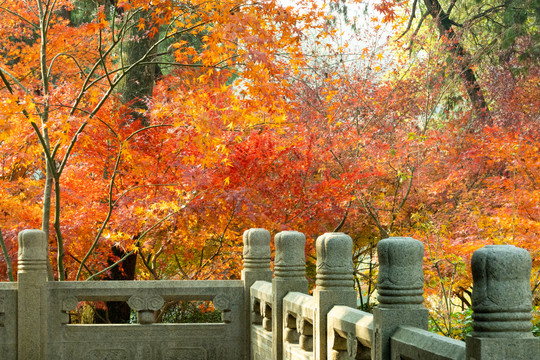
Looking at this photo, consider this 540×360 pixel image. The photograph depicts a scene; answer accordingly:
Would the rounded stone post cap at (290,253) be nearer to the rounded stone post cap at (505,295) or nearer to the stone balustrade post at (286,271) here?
the stone balustrade post at (286,271)

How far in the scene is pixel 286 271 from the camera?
21.0 ft

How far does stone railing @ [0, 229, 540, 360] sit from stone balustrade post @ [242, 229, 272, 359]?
0.04 ft

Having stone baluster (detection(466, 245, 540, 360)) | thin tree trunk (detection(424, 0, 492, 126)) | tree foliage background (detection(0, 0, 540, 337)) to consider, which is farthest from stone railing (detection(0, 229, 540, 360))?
thin tree trunk (detection(424, 0, 492, 126))

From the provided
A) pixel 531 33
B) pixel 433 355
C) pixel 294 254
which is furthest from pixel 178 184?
pixel 531 33

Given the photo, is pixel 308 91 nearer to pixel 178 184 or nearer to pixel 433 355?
pixel 178 184

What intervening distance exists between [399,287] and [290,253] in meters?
2.70

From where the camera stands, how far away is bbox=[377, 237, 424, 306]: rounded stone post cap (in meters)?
3.67

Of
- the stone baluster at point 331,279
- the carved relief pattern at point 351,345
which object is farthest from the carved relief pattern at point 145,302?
the carved relief pattern at point 351,345

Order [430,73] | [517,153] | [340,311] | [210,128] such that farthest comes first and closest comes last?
[430,73]
[517,153]
[210,128]
[340,311]

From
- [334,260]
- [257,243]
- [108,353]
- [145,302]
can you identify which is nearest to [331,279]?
[334,260]

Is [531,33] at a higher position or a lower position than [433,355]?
higher

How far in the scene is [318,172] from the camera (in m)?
12.3

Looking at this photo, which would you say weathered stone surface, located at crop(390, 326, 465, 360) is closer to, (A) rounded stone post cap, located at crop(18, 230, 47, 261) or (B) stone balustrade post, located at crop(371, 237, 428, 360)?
(B) stone balustrade post, located at crop(371, 237, 428, 360)

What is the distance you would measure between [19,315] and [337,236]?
4.83 m
